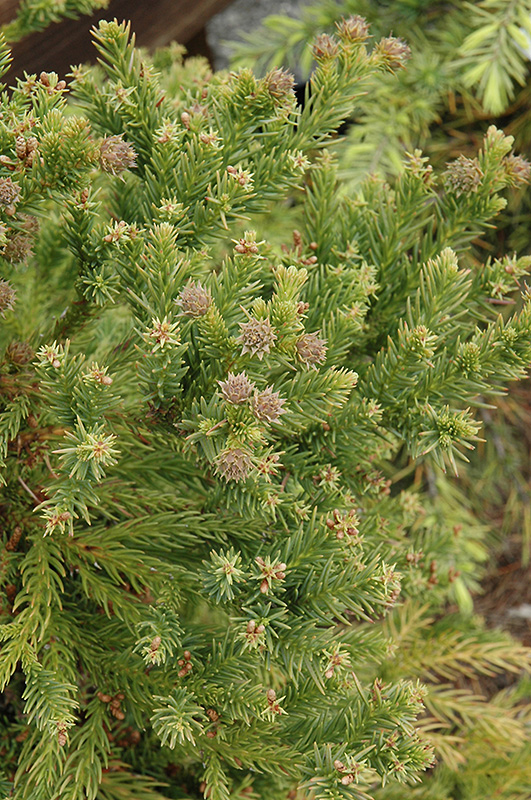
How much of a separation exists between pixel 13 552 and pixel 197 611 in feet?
0.72

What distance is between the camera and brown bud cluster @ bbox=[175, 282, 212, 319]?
45 centimetres

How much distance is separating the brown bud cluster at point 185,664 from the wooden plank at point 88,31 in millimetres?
638

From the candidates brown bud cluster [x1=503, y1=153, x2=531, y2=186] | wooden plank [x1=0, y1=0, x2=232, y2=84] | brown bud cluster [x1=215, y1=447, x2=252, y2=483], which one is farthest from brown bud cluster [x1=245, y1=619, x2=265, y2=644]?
wooden plank [x1=0, y1=0, x2=232, y2=84]

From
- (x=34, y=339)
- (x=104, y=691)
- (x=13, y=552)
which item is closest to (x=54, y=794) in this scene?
(x=104, y=691)

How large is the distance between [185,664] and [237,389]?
0.23 m

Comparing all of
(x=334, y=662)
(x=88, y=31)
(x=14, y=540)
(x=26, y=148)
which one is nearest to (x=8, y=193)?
(x=26, y=148)

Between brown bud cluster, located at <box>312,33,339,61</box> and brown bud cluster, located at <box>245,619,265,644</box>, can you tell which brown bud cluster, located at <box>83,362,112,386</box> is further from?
brown bud cluster, located at <box>312,33,339,61</box>

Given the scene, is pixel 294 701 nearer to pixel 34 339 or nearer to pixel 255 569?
pixel 255 569

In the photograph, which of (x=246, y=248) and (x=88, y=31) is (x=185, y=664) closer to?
(x=246, y=248)

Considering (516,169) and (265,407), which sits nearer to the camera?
(265,407)

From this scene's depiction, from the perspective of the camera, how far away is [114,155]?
483 millimetres

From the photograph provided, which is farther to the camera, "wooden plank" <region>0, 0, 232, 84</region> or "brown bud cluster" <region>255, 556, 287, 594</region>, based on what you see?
"wooden plank" <region>0, 0, 232, 84</region>

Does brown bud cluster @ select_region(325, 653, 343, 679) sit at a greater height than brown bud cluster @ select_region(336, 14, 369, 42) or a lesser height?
lesser

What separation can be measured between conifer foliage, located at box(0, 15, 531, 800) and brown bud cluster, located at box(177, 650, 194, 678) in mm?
10
